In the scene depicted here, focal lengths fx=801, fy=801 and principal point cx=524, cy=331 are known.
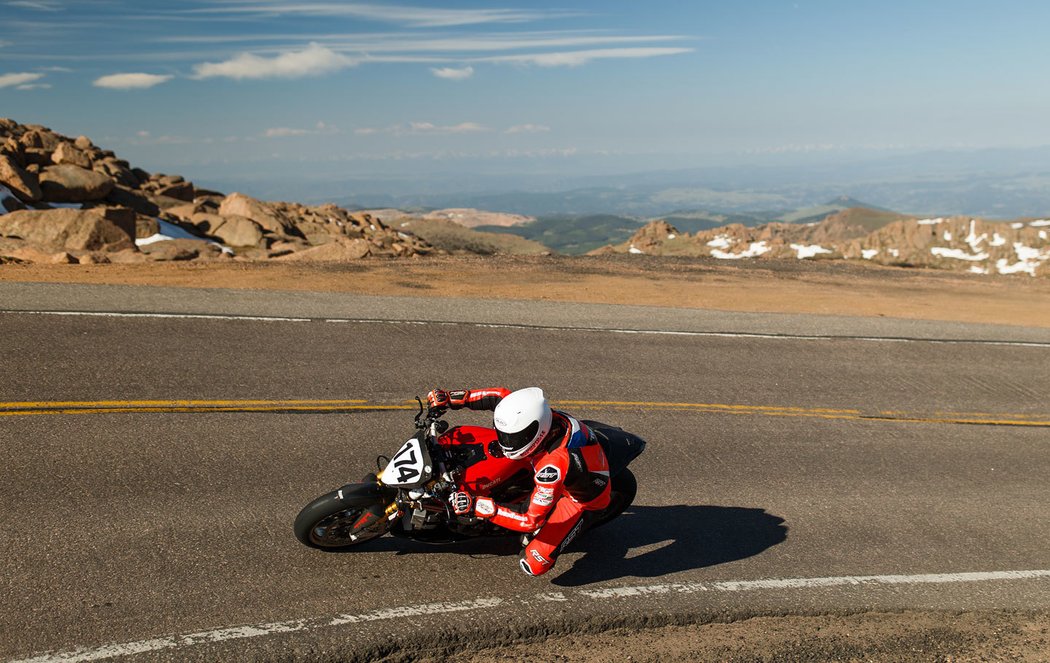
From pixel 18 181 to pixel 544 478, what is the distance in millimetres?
33388

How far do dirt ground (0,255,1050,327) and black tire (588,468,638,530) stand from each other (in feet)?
40.6

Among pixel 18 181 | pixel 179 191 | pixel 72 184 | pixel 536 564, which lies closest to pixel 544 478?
pixel 536 564

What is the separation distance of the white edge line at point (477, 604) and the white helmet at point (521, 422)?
1.27m

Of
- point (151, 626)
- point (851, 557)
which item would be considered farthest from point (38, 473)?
point (851, 557)

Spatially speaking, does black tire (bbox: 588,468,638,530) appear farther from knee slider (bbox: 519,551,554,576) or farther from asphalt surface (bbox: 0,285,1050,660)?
knee slider (bbox: 519,551,554,576)

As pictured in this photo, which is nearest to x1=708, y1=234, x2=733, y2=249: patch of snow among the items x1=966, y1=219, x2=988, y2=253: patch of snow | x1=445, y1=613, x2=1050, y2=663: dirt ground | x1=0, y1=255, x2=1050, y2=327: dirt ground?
x1=966, y1=219, x2=988, y2=253: patch of snow

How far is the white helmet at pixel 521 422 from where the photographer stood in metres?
6.11

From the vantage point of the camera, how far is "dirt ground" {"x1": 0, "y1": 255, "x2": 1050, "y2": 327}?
19.5 m

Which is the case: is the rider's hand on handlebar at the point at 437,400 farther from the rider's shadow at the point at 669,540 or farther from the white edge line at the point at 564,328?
the white edge line at the point at 564,328

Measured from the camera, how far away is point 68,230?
25.0m

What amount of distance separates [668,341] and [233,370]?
302 inches

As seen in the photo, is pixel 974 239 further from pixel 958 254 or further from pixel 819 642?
pixel 819 642

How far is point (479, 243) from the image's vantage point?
79.6 metres

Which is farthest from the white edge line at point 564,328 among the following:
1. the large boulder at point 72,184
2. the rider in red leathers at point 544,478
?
the large boulder at point 72,184
